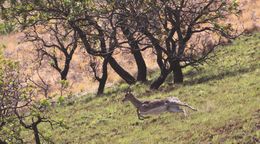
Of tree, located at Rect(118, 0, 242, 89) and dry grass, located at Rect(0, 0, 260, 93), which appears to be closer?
tree, located at Rect(118, 0, 242, 89)

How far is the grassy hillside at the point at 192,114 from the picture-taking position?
53.1ft

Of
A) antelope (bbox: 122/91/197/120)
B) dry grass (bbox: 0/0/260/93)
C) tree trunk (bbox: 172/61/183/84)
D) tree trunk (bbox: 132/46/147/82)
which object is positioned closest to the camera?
antelope (bbox: 122/91/197/120)

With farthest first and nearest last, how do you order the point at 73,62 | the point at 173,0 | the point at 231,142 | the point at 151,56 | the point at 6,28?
1. the point at 73,62
2. the point at 151,56
3. the point at 6,28
4. the point at 173,0
5. the point at 231,142

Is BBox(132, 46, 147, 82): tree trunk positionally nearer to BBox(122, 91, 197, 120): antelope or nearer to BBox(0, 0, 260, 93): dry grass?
BBox(0, 0, 260, 93): dry grass

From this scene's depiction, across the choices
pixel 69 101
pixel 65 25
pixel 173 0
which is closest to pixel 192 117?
pixel 173 0

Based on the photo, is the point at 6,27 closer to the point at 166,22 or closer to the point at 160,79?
the point at 166,22

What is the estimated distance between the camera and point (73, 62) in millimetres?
48406

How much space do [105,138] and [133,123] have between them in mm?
1457

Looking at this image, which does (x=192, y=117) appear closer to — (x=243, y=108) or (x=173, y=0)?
(x=243, y=108)

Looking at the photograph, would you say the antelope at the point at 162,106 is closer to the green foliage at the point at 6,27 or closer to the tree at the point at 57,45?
the tree at the point at 57,45

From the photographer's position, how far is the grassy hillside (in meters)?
16.2

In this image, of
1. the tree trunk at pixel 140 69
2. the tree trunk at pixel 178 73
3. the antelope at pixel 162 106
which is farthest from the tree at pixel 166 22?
the antelope at pixel 162 106

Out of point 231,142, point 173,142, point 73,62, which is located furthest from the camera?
point 73,62

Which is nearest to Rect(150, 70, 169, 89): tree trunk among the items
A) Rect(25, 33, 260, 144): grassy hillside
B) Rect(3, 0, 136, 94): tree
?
Rect(25, 33, 260, 144): grassy hillside
